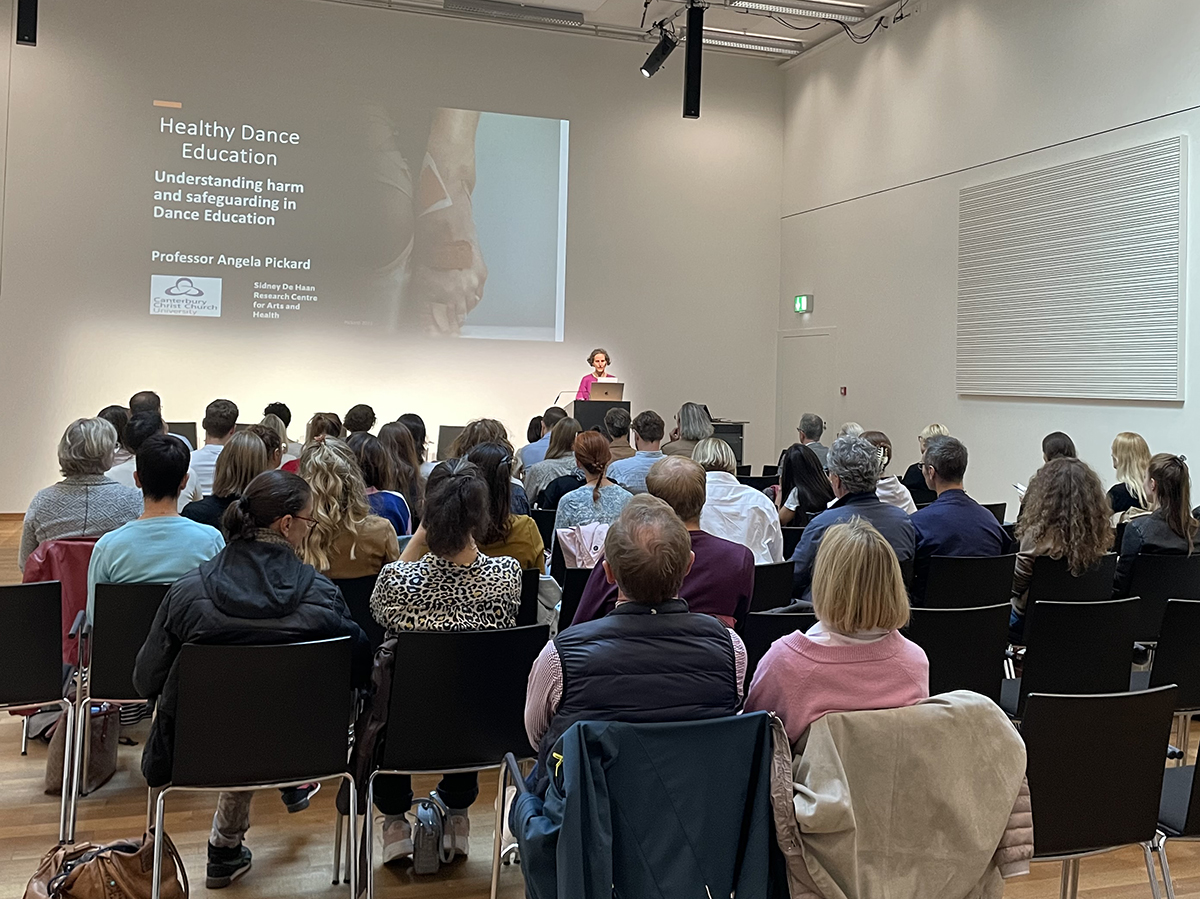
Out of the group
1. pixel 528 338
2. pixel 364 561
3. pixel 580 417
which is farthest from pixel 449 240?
pixel 364 561

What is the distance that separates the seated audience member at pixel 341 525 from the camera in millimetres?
3518

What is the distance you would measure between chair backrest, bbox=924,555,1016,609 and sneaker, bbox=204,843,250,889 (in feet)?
8.75

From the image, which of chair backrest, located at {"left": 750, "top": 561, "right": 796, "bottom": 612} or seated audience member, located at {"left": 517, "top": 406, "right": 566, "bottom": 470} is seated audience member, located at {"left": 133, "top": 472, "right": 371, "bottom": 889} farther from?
seated audience member, located at {"left": 517, "top": 406, "right": 566, "bottom": 470}

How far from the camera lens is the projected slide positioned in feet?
34.3

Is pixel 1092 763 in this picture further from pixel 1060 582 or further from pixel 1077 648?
pixel 1060 582

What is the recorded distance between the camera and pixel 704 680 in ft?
6.97

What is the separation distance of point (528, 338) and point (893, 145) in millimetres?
4420

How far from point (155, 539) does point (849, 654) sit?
2.23 m

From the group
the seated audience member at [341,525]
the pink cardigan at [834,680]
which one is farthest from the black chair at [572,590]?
the pink cardigan at [834,680]

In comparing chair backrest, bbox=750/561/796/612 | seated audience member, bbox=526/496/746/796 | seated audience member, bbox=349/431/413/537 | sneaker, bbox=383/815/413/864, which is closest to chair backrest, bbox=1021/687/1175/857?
seated audience member, bbox=526/496/746/796

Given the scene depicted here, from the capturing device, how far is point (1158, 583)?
4.33 m

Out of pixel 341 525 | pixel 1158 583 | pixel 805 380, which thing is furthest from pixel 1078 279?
pixel 341 525

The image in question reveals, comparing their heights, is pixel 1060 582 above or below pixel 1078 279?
below

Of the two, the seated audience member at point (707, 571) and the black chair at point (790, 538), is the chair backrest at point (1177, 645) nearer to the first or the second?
the seated audience member at point (707, 571)
